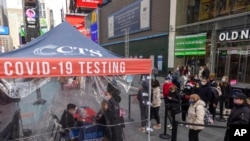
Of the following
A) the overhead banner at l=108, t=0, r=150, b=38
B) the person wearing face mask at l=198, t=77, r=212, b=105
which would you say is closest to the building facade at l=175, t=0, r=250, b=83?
the overhead banner at l=108, t=0, r=150, b=38

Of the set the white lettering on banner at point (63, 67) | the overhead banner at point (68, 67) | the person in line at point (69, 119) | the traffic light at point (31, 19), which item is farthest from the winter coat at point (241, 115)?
the traffic light at point (31, 19)

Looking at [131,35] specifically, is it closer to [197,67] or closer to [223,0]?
[197,67]

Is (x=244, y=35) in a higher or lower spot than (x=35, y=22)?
lower

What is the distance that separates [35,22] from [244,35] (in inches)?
671

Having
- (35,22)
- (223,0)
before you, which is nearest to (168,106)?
(223,0)

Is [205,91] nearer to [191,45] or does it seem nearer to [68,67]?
[68,67]

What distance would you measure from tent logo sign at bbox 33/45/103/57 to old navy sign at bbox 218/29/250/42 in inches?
463

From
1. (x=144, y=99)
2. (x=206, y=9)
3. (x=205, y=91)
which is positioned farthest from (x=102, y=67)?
(x=206, y=9)

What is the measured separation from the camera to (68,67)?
12.2 feet

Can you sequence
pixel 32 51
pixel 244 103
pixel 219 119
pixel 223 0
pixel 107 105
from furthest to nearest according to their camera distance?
1. pixel 223 0
2. pixel 219 119
3. pixel 107 105
4. pixel 32 51
5. pixel 244 103

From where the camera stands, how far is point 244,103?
3.83 metres

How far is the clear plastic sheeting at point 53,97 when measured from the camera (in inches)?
192

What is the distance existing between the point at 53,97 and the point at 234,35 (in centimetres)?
1280

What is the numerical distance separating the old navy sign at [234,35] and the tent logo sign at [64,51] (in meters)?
11.8
